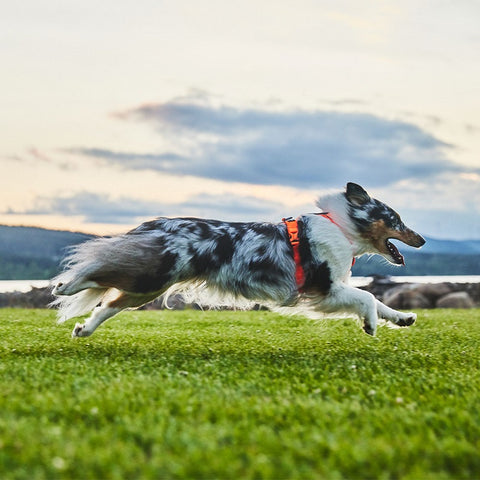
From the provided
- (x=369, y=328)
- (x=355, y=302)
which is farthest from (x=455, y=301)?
(x=355, y=302)

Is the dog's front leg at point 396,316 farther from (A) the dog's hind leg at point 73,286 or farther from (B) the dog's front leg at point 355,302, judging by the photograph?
(A) the dog's hind leg at point 73,286

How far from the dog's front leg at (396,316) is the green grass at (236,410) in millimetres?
297

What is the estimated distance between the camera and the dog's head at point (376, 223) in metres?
7.08

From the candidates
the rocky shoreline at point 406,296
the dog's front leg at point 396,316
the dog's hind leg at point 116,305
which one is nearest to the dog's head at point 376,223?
the dog's front leg at point 396,316

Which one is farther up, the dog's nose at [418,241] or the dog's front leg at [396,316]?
the dog's nose at [418,241]

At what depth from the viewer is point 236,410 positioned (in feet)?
12.5

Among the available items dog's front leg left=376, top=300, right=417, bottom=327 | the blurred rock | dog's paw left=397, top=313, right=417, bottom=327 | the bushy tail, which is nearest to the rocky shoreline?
the blurred rock

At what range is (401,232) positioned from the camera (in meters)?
7.20

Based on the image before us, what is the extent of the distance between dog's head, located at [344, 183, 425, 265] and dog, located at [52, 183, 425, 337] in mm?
11

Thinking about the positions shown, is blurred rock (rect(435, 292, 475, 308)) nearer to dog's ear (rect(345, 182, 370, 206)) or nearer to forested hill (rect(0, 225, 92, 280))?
dog's ear (rect(345, 182, 370, 206))

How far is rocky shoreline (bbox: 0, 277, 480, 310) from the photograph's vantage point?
1554cm

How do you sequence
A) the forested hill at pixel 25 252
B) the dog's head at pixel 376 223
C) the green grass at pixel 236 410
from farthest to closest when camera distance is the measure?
the forested hill at pixel 25 252 → the dog's head at pixel 376 223 → the green grass at pixel 236 410

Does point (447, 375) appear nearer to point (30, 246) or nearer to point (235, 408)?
point (235, 408)

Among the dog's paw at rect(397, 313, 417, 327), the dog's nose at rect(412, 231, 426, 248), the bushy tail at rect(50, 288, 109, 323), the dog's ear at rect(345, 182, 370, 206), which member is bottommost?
the bushy tail at rect(50, 288, 109, 323)
